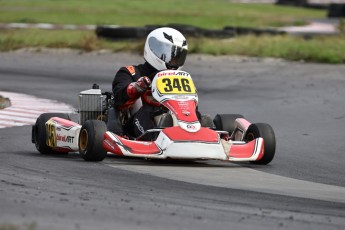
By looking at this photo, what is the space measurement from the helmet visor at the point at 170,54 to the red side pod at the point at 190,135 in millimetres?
1011

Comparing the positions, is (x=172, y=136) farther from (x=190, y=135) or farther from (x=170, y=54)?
→ (x=170, y=54)

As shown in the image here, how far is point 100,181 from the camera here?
7270mm

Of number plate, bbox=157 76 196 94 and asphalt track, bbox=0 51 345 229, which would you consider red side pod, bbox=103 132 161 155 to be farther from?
number plate, bbox=157 76 196 94

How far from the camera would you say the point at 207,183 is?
24.8ft

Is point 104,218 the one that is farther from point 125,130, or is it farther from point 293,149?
point 293,149

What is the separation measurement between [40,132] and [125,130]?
891 mm

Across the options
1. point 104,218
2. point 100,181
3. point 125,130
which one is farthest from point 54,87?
point 104,218

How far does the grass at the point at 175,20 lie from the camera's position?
20.6 metres

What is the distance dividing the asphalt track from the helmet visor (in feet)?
3.13

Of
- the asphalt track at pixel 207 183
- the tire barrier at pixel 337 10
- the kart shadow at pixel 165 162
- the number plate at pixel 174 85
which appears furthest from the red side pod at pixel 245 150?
the tire barrier at pixel 337 10

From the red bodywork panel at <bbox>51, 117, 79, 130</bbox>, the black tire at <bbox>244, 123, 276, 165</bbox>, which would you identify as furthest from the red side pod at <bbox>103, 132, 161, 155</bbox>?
the black tire at <bbox>244, 123, 276, 165</bbox>

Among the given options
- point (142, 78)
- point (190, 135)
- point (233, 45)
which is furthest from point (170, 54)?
point (233, 45)

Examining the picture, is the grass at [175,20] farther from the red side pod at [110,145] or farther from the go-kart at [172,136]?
the red side pod at [110,145]

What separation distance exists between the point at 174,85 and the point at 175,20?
2149 cm
